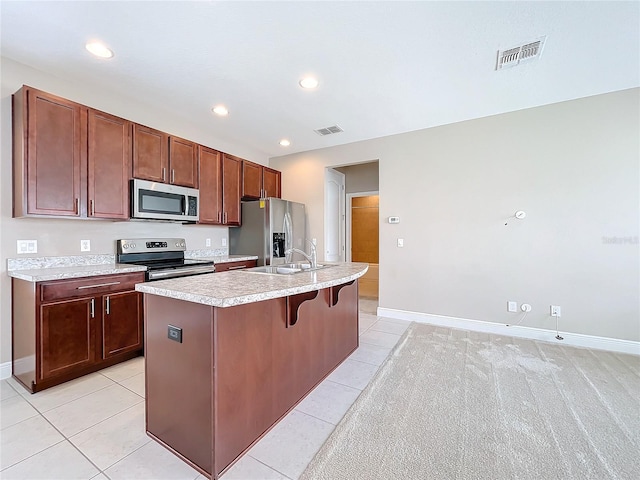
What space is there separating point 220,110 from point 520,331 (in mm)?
4345

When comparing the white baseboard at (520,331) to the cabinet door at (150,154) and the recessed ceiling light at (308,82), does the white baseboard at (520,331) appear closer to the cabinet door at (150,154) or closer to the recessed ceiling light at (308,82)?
the recessed ceiling light at (308,82)

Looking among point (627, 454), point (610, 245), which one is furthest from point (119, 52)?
point (610, 245)

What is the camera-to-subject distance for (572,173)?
300cm

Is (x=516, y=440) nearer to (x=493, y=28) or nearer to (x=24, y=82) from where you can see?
(x=493, y=28)

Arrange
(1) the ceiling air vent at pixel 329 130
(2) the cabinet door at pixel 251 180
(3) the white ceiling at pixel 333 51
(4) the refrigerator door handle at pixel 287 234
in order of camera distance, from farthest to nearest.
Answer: (4) the refrigerator door handle at pixel 287 234 → (2) the cabinet door at pixel 251 180 → (1) the ceiling air vent at pixel 329 130 → (3) the white ceiling at pixel 333 51

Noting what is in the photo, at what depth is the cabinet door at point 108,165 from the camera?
249 centimetres

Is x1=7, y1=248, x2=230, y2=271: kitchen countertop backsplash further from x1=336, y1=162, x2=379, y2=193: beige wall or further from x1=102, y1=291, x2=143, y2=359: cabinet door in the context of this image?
x1=336, y1=162, x2=379, y2=193: beige wall

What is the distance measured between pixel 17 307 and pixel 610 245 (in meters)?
5.50

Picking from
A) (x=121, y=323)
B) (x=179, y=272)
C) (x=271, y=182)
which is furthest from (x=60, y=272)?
(x=271, y=182)

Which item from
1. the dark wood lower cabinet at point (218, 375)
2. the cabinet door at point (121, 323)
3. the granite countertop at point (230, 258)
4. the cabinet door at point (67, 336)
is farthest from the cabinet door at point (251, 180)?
the dark wood lower cabinet at point (218, 375)

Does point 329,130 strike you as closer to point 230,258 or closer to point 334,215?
point 334,215

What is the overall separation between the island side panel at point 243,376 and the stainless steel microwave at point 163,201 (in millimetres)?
2029

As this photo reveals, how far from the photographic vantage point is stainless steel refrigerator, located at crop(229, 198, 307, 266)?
3998mm

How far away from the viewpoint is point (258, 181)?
14.6ft
